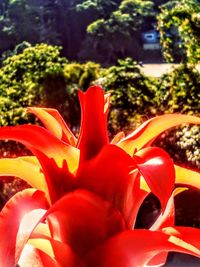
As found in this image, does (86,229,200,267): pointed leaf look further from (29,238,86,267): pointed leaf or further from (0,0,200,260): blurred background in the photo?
(0,0,200,260): blurred background

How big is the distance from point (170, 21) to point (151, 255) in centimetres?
370

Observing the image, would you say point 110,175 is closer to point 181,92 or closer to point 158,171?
point 158,171

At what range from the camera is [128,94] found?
392cm

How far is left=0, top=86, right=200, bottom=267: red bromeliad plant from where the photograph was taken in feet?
1.52

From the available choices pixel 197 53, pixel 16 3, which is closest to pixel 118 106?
pixel 197 53

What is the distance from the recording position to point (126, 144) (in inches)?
20.6

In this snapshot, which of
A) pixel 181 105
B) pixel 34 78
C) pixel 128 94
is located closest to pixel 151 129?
pixel 181 105

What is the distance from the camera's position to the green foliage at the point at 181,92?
3660mm

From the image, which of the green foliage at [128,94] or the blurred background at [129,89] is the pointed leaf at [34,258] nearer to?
the blurred background at [129,89]

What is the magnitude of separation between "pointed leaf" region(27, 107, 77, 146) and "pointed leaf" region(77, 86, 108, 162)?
37 mm

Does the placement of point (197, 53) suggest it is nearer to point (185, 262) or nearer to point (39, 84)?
point (39, 84)

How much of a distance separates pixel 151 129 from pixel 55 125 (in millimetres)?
90

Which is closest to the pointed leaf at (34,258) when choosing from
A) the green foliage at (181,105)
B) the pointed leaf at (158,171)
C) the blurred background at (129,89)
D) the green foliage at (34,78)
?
the pointed leaf at (158,171)

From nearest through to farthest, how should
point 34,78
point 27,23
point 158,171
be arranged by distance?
point 158,171, point 34,78, point 27,23
